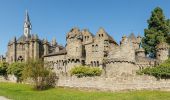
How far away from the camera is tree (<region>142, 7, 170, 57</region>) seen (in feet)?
268

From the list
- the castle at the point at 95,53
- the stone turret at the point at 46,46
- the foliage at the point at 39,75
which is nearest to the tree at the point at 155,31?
the castle at the point at 95,53

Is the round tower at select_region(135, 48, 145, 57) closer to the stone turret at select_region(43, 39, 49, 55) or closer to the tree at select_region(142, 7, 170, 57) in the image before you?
the tree at select_region(142, 7, 170, 57)

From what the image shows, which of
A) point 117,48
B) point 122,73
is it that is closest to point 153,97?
point 122,73

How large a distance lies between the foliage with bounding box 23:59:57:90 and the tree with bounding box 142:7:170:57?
28130 millimetres

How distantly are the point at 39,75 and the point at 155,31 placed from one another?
3250cm

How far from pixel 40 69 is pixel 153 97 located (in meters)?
25.2

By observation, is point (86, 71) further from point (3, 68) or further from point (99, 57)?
point (3, 68)

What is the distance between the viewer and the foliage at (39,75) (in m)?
63.9

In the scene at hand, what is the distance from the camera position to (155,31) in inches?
3275

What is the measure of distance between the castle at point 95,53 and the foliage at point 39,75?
7.94ft

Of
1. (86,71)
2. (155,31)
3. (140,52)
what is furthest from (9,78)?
(155,31)

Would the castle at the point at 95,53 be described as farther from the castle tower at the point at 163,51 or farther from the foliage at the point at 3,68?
the foliage at the point at 3,68

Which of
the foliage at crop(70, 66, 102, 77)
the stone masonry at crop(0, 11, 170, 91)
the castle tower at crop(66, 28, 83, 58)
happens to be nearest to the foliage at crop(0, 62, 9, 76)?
the stone masonry at crop(0, 11, 170, 91)

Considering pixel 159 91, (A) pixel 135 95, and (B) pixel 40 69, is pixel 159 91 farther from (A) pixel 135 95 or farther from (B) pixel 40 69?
(B) pixel 40 69
